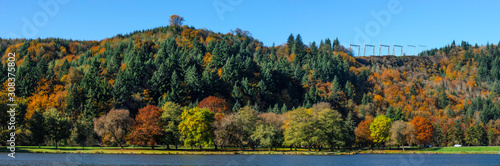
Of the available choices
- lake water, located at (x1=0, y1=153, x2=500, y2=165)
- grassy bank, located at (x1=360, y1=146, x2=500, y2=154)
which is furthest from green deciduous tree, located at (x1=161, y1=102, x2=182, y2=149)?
grassy bank, located at (x1=360, y1=146, x2=500, y2=154)

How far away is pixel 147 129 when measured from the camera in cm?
11069

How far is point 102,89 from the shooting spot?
145 meters

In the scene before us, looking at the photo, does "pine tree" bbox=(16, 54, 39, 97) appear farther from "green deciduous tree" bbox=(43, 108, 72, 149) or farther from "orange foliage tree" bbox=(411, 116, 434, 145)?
"orange foliage tree" bbox=(411, 116, 434, 145)

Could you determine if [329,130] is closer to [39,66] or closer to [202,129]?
[202,129]

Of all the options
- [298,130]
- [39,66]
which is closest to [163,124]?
[298,130]

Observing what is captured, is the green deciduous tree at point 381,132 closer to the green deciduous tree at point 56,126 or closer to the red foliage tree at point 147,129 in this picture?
the red foliage tree at point 147,129

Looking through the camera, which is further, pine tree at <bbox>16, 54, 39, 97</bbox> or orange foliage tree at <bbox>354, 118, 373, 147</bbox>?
orange foliage tree at <bbox>354, 118, 373, 147</bbox>

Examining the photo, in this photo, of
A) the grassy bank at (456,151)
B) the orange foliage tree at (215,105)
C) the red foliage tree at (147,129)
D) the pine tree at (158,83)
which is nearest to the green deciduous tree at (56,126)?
the red foliage tree at (147,129)

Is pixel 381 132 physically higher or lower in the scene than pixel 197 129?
lower

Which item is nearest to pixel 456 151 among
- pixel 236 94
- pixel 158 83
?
pixel 236 94

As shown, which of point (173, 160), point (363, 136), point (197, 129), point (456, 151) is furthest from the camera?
point (363, 136)

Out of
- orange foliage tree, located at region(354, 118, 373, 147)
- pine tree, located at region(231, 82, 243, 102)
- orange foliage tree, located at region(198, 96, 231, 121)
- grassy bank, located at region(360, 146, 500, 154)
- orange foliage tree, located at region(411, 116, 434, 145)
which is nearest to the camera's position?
grassy bank, located at region(360, 146, 500, 154)

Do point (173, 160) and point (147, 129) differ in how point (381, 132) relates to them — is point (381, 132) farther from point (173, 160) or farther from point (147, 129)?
point (173, 160)

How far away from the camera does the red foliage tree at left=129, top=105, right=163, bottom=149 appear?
109812mm
